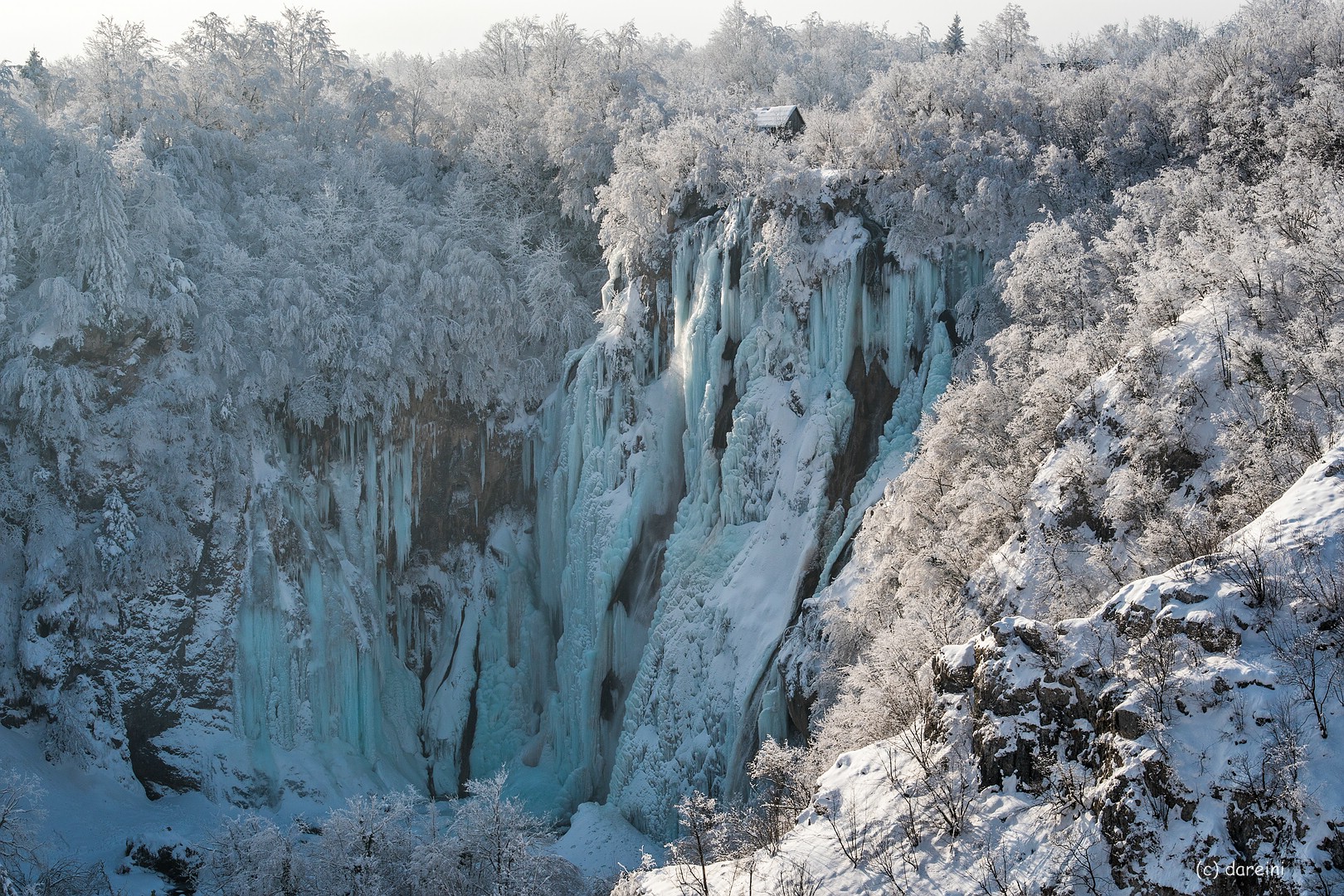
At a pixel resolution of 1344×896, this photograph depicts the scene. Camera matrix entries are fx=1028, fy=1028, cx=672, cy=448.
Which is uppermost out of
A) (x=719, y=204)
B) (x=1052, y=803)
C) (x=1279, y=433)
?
(x=719, y=204)

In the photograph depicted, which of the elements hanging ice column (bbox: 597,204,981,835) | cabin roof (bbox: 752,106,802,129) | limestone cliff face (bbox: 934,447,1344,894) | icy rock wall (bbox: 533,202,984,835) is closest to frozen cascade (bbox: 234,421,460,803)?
icy rock wall (bbox: 533,202,984,835)

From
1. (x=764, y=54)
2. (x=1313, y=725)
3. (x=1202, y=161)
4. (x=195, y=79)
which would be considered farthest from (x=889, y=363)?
(x=764, y=54)

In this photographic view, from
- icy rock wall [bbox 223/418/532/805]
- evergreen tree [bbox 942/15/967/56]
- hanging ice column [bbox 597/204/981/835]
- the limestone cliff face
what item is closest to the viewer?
the limestone cliff face

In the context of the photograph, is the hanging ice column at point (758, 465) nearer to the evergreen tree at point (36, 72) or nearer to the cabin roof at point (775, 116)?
the cabin roof at point (775, 116)

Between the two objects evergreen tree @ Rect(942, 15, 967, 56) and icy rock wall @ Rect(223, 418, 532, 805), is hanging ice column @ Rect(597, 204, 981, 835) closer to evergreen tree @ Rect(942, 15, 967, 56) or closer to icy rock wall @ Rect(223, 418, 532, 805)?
icy rock wall @ Rect(223, 418, 532, 805)

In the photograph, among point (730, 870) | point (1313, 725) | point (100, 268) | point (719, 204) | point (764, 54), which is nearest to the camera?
point (1313, 725)

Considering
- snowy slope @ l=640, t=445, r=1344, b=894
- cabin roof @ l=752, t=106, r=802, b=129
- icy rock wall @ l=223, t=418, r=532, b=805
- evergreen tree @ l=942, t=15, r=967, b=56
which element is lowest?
icy rock wall @ l=223, t=418, r=532, b=805

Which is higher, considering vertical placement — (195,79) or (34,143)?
(195,79)

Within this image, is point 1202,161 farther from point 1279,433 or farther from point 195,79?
point 195,79

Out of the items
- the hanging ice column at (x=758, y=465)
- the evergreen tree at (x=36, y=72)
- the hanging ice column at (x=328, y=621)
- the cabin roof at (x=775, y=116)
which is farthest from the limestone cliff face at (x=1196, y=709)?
the evergreen tree at (x=36, y=72)
